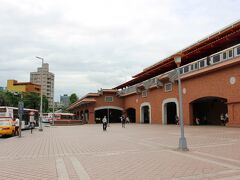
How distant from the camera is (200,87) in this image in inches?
1161

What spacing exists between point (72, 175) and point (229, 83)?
21.5 metres

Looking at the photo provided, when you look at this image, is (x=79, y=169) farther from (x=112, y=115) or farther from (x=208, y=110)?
(x=112, y=115)

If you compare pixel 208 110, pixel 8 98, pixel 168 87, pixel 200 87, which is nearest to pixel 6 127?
pixel 200 87

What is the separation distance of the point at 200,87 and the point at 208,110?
25.1ft

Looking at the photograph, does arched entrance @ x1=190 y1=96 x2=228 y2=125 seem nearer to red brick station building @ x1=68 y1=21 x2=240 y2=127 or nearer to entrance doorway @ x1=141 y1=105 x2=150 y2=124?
red brick station building @ x1=68 y1=21 x2=240 y2=127

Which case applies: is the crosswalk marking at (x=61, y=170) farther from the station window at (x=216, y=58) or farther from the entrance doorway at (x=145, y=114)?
the entrance doorway at (x=145, y=114)

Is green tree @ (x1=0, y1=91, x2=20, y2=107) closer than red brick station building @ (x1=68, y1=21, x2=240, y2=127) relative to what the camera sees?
No


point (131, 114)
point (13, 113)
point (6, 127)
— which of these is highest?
point (13, 113)

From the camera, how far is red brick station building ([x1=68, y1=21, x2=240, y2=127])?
2467 centimetres

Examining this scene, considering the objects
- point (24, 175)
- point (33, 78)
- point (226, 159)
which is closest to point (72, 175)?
point (24, 175)

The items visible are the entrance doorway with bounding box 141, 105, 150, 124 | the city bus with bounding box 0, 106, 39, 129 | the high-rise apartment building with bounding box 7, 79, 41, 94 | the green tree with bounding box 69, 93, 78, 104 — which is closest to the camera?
the city bus with bounding box 0, 106, 39, 129

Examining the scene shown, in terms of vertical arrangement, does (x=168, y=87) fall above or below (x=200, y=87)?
above

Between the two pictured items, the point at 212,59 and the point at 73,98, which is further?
the point at 73,98

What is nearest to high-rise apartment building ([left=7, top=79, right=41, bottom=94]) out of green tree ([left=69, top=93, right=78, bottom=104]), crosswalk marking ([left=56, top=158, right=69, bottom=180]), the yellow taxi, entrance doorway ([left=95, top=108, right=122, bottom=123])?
green tree ([left=69, top=93, right=78, bottom=104])
